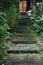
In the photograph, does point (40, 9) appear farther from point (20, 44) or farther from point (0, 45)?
point (0, 45)

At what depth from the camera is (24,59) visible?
5.24m

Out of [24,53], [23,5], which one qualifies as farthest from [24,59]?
[23,5]

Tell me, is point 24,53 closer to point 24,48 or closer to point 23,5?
point 24,48

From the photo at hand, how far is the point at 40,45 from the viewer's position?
6527mm

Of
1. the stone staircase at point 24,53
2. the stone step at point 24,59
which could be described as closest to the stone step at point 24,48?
the stone staircase at point 24,53

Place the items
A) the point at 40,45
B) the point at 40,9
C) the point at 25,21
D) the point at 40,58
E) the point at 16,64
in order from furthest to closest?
the point at 25,21, the point at 40,9, the point at 40,45, the point at 40,58, the point at 16,64

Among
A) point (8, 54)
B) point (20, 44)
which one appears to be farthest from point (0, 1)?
point (8, 54)

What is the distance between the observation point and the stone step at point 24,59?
195 inches

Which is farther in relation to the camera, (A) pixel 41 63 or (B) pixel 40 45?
(B) pixel 40 45

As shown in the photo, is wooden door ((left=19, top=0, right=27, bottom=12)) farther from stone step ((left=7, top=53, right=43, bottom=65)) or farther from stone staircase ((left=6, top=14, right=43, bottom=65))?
stone step ((left=7, top=53, right=43, bottom=65))

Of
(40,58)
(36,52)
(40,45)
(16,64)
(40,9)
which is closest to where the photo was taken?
(16,64)

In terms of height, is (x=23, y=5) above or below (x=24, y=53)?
below

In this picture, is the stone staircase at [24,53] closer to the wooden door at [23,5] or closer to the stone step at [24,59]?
the stone step at [24,59]

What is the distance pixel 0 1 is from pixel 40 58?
2.38 m
